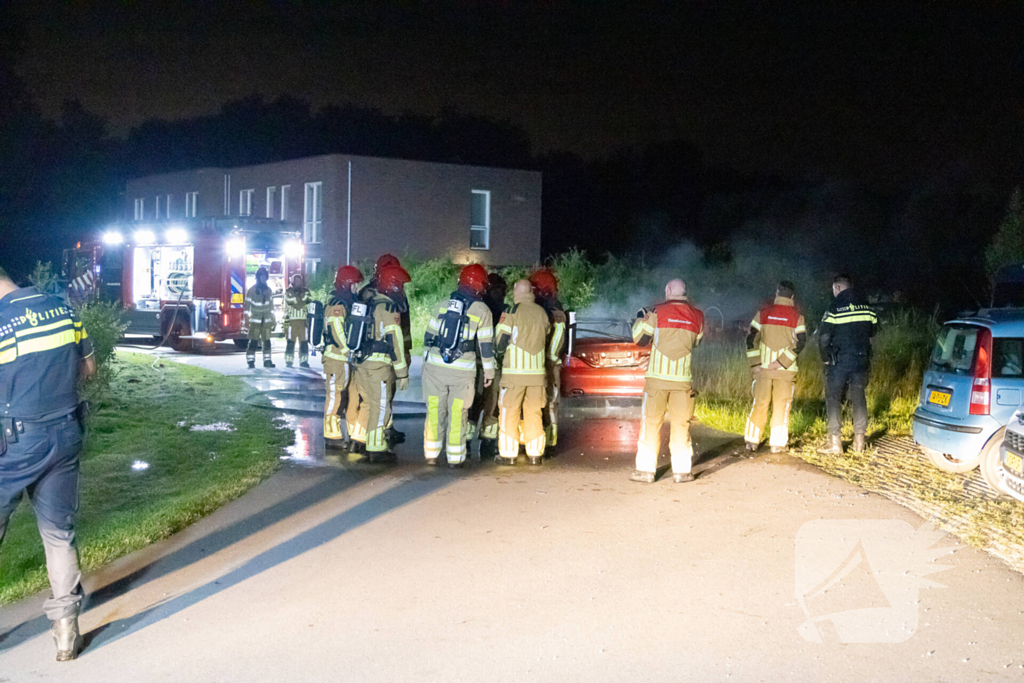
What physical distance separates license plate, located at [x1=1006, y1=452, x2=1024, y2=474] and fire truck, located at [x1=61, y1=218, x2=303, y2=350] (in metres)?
16.6

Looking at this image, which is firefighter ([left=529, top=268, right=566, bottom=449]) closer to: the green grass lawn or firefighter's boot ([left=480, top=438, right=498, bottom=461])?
firefighter's boot ([left=480, top=438, right=498, bottom=461])

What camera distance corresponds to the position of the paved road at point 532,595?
15.4ft

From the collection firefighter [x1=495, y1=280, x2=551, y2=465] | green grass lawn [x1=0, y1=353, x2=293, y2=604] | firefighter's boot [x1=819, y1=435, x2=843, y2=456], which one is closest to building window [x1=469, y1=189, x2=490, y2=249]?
green grass lawn [x1=0, y1=353, x2=293, y2=604]

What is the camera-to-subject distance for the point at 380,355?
9.11 meters

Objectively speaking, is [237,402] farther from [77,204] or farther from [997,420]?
[77,204]

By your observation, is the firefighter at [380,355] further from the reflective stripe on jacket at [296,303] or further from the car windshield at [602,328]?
the reflective stripe on jacket at [296,303]

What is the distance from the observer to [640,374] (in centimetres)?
1220

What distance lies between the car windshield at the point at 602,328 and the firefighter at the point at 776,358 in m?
3.18

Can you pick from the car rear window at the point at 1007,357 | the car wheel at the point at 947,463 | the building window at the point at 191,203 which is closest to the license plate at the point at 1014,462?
the car rear window at the point at 1007,357

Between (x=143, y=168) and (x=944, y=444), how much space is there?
69.4 metres

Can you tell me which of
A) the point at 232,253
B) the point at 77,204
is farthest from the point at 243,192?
the point at 77,204

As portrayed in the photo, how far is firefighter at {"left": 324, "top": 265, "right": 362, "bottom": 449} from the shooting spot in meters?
9.55

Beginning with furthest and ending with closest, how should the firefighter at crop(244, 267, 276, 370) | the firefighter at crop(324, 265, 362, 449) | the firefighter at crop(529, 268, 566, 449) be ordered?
1. the firefighter at crop(244, 267, 276, 370)
2. the firefighter at crop(324, 265, 362, 449)
3. the firefighter at crop(529, 268, 566, 449)

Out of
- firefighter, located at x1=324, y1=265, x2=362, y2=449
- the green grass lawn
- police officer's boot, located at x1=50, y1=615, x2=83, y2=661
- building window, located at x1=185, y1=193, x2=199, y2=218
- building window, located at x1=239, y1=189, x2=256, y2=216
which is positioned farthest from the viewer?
building window, located at x1=185, y1=193, x2=199, y2=218
